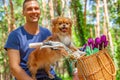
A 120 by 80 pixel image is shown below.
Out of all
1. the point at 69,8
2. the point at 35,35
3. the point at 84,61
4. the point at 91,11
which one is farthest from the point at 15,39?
the point at 91,11

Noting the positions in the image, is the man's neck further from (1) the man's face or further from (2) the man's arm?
(2) the man's arm

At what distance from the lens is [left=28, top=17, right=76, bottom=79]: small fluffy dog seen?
3.10 metres

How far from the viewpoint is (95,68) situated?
2240 mm

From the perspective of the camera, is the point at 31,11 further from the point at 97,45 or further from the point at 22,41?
the point at 97,45

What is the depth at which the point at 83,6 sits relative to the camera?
79.0 feet

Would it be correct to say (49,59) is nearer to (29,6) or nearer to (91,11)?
(29,6)

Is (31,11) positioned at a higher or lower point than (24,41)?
higher

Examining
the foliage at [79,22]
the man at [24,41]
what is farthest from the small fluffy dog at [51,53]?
the foliage at [79,22]

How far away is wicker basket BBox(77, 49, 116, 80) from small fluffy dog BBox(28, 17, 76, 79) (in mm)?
187

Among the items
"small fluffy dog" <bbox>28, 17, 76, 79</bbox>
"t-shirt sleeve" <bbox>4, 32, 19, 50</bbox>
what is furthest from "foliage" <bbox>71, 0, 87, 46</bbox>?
"t-shirt sleeve" <bbox>4, 32, 19, 50</bbox>

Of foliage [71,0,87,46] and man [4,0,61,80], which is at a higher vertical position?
man [4,0,61,80]

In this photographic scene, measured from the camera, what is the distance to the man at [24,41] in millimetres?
2895

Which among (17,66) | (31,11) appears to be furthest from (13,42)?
(31,11)

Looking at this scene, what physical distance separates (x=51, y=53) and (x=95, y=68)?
1311mm
